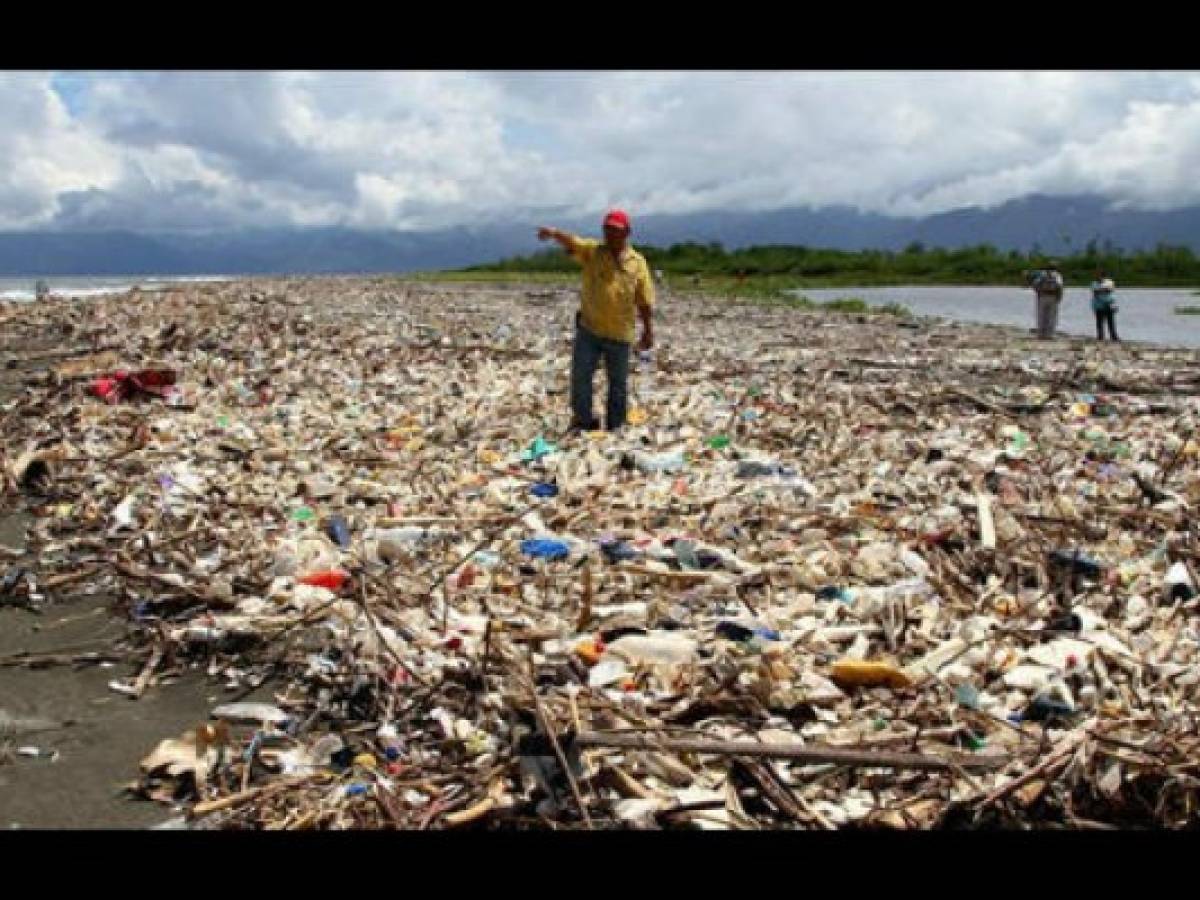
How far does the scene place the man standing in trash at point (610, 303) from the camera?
8414mm

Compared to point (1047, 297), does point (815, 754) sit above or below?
below

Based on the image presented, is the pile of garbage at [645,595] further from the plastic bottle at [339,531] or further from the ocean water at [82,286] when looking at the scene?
the ocean water at [82,286]

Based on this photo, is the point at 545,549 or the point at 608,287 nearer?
the point at 545,549

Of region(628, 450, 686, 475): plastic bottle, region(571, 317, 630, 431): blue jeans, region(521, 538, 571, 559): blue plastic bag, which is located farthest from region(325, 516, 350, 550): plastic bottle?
region(571, 317, 630, 431): blue jeans

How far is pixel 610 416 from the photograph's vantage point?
898 cm

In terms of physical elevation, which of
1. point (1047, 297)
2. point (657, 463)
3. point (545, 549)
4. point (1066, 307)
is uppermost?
point (1047, 297)

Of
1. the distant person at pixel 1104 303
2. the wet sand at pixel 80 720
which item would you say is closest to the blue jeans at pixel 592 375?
the wet sand at pixel 80 720

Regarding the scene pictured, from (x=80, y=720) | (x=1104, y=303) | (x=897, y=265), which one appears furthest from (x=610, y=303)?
(x=897, y=265)

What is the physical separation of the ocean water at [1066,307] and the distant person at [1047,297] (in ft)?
7.05

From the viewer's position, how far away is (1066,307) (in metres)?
33.2

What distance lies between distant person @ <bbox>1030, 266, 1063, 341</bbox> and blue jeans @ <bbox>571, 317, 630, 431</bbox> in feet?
41.1

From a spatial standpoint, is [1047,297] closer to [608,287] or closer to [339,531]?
[608,287]

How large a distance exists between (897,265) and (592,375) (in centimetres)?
5197

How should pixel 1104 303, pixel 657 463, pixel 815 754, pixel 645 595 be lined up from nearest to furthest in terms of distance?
pixel 815 754 < pixel 645 595 < pixel 657 463 < pixel 1104 303
